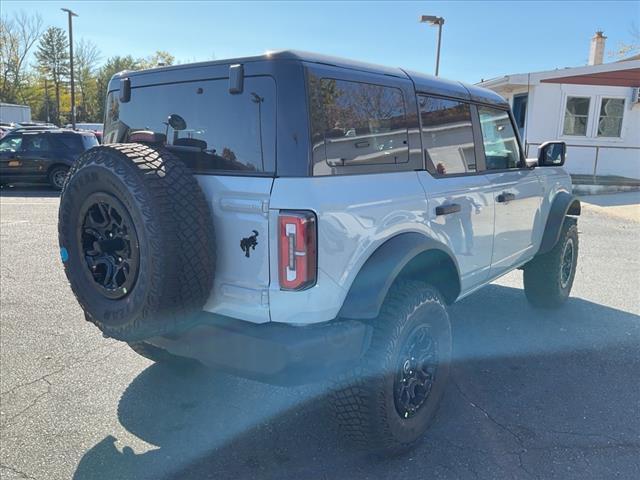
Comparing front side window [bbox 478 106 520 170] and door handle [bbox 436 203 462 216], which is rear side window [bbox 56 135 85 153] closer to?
front side window [bbox 478 106 520 170]

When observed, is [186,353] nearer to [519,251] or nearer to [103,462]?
[103,462]

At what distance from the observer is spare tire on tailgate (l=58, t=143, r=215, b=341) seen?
7.42 feet

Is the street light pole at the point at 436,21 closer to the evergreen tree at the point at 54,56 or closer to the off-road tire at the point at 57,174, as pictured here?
the off-road tire at the point at 57,174

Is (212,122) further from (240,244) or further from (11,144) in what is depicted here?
(11,144)

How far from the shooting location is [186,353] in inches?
101

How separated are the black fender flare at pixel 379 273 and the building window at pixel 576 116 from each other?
15.5 metres

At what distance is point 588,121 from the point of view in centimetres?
1593

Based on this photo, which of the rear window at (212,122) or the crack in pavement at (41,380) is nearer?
the rear window at (212,122)

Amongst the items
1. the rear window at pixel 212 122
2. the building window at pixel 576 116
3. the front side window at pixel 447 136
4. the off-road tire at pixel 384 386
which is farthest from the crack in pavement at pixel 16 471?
the building window at pixel 576 116

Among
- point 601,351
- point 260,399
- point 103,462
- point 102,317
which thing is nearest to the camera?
point 102,317

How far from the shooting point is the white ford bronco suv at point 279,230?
230cm

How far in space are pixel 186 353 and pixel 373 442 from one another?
1.03 m

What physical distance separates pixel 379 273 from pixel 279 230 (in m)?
0.57

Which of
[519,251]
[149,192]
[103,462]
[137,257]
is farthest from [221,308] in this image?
[519,251]
